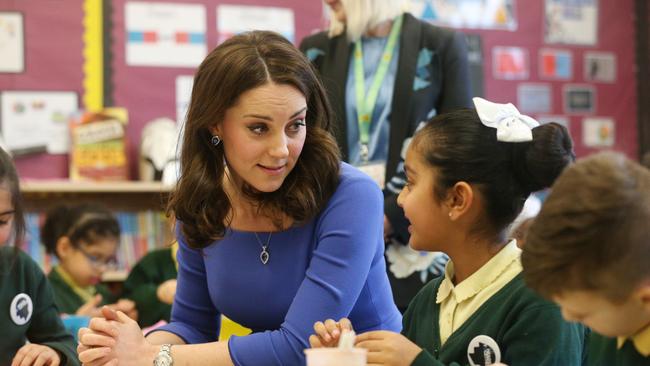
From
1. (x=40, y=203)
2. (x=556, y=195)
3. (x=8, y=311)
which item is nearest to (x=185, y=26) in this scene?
(x=40, y=203)

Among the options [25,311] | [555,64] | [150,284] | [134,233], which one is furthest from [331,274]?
[555,64]

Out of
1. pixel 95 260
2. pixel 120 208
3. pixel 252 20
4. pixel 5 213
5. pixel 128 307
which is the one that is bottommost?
pixel 128 307

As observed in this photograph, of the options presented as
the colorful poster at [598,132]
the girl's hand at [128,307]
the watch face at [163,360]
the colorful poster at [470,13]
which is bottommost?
the girl's hand at [128,307]

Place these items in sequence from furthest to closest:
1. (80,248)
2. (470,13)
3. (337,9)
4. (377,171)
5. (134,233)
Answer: (470,13) < (134,233) < (80,248) < (337,9) < (377,171)

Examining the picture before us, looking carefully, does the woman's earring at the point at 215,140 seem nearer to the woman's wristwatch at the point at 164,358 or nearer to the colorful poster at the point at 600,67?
the woman's wristwatch at the point at 164,358

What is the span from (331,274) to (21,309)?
3.14 feet

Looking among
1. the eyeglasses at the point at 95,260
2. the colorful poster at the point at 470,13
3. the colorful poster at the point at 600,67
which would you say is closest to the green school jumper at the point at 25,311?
A: the eyeglasses at the point at 95,260

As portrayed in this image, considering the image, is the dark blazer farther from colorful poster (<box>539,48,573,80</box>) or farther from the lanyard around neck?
colorful poster (<box>539,48,573,80</box>)

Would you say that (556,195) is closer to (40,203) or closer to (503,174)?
(503,174)

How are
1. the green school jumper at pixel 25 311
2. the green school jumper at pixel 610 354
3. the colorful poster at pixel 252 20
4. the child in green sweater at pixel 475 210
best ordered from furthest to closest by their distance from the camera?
the colorful poster at pixel 252 20 < the green school jumper at pixel 25 311 < the child in green sweater at pixel 475 210 < the green school jumper at pixel 610 354

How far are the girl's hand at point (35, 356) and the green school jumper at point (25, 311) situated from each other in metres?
0.07

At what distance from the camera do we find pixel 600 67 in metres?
5.71

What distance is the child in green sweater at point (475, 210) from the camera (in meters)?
1.58

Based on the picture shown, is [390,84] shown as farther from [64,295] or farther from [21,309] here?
[64,295]
